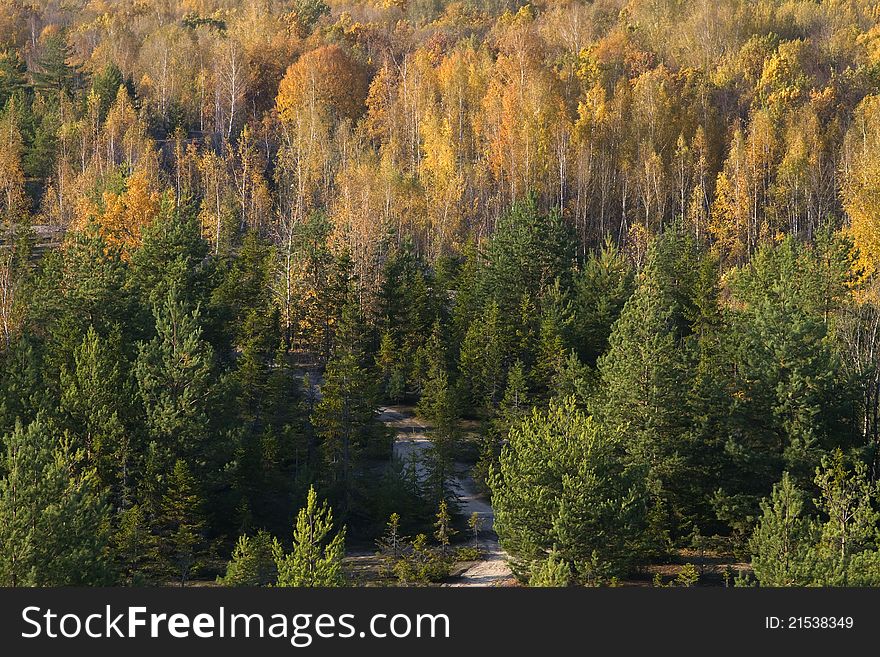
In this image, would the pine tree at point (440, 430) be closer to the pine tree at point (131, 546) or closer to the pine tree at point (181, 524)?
the pine tree at point (181, 524)

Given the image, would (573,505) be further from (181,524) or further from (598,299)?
(598,299)

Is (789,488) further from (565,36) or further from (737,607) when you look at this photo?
(565,36)

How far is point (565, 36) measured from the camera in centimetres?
10931

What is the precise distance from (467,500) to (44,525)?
68.1ft

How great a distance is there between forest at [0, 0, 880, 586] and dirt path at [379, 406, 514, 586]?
0.36 meters

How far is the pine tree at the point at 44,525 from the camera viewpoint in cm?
3378

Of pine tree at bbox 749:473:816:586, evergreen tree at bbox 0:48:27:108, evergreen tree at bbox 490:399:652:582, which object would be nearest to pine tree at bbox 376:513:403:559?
evergreen tree at bbox 490:399:652:582

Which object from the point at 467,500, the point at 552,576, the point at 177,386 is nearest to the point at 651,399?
the point at 467,500

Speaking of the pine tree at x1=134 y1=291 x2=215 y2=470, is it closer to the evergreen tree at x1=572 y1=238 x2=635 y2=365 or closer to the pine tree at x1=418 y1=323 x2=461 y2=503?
the pine tree at x1=418 y1=323 x2=461 y2=503

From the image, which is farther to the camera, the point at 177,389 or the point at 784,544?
the point at 177,389

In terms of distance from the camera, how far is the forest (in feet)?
134

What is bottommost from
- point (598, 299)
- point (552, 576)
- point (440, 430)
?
point (552, 576)

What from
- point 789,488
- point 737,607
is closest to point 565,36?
point 789,488

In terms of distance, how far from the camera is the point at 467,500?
51.6 metres
